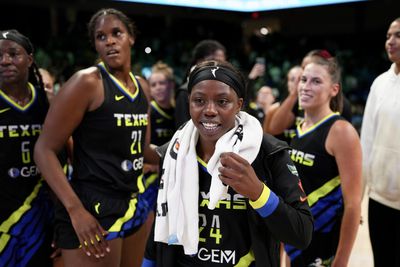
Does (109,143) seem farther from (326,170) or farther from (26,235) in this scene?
(326,170)

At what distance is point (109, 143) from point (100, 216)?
336 millimetres

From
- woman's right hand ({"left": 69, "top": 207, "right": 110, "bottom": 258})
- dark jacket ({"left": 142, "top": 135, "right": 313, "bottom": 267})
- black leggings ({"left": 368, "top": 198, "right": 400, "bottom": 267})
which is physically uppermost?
dark jacket ({"left": 142, "top": 135, "right": 313, "bottom": 267})

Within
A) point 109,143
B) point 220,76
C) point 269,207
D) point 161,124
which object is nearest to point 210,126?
point 220,76

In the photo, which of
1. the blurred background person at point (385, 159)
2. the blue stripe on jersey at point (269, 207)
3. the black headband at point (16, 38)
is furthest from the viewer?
the blurred background person at point (385, 159)

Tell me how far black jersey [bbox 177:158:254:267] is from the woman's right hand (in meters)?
0.57

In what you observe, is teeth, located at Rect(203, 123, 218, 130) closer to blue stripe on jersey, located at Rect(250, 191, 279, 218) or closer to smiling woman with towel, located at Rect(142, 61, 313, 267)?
smiling woman with towel, located at Rect(142, 61, 313, 267)

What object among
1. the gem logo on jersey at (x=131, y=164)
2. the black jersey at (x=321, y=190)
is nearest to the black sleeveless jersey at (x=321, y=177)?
the black jersey at (x=321, y=190)

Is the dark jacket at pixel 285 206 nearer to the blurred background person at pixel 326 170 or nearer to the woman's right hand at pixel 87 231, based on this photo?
the woman's right hand at pixel 87 231

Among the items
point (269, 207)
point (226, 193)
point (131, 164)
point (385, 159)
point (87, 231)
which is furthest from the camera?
point (385, 159)

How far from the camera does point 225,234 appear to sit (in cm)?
169

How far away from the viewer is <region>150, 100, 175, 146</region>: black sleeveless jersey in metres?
3.78

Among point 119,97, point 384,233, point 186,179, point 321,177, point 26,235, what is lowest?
point 384,233

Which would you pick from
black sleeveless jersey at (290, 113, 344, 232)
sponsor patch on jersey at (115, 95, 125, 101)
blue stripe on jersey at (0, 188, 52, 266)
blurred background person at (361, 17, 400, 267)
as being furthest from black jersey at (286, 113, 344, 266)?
blue stripe on jersey at (0, 188, 52, 266)

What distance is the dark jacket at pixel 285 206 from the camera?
155cm
